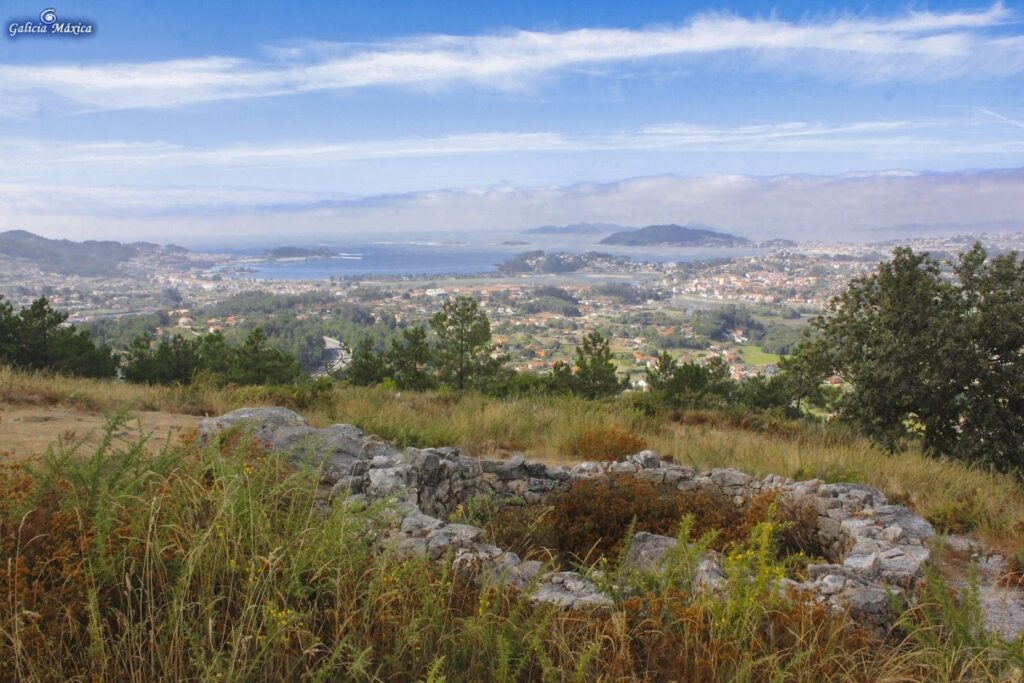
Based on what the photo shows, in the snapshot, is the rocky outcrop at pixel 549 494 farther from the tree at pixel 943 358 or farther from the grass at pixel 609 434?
the tree at pixel 943 358

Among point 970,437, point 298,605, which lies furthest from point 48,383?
point 970,437

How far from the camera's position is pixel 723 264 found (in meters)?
84.8

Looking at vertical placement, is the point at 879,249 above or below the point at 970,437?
above

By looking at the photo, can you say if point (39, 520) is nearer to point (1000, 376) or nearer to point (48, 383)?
point (48, 383)

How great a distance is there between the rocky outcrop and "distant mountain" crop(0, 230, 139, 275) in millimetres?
68682

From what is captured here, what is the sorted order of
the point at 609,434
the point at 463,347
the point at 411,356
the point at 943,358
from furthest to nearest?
the point at 463,347 < the point at 411,356 < the point at 943,358 < the point at 609,434

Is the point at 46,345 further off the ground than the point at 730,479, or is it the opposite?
the point at 46,345

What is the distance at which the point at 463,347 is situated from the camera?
20250mm

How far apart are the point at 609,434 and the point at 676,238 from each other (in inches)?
3829

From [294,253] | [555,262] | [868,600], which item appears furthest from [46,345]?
[294,253]

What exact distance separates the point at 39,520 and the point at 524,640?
9.58 feet

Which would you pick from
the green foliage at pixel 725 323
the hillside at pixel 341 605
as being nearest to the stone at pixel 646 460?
the hillside at pixel 341 605

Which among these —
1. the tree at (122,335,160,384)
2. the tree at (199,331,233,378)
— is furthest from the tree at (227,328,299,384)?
the tree at (122,335,160,384)

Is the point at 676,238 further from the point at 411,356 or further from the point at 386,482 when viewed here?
the point at 386,482
